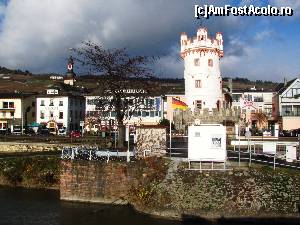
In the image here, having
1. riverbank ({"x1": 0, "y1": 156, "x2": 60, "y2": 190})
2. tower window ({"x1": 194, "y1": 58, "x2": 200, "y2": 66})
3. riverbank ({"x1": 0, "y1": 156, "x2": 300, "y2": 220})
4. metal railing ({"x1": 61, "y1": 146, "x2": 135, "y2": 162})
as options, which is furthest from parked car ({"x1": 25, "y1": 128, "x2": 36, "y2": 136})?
riverbank ({"x1": 0, "y1": 156, "x2": 300, "y2": 220})

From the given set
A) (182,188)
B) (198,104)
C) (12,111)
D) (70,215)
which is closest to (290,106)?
(198,104)

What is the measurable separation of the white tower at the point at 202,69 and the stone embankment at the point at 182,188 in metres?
38.2

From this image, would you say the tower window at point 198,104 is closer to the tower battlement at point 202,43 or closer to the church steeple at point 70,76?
the tower battlement at point 202,43

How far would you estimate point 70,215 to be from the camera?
33656mm

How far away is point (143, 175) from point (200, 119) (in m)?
36.0

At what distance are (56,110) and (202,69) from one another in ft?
176

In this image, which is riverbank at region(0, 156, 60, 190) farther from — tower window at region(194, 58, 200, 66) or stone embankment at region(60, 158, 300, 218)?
tower window at region(194, 58, 200, 66)

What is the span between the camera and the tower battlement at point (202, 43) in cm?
7269

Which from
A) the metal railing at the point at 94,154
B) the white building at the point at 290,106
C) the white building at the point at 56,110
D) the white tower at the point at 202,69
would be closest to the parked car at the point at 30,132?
the white building at the point at 56,110

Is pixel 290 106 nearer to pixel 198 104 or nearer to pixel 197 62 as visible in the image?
pixel 198 104

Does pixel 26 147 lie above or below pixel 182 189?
above

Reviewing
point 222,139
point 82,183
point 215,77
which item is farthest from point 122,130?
point 215,77

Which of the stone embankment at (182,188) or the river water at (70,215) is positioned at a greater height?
the stone embankment at (182,188)

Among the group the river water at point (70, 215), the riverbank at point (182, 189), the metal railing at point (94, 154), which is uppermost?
the metal railing at point (94, 154)
